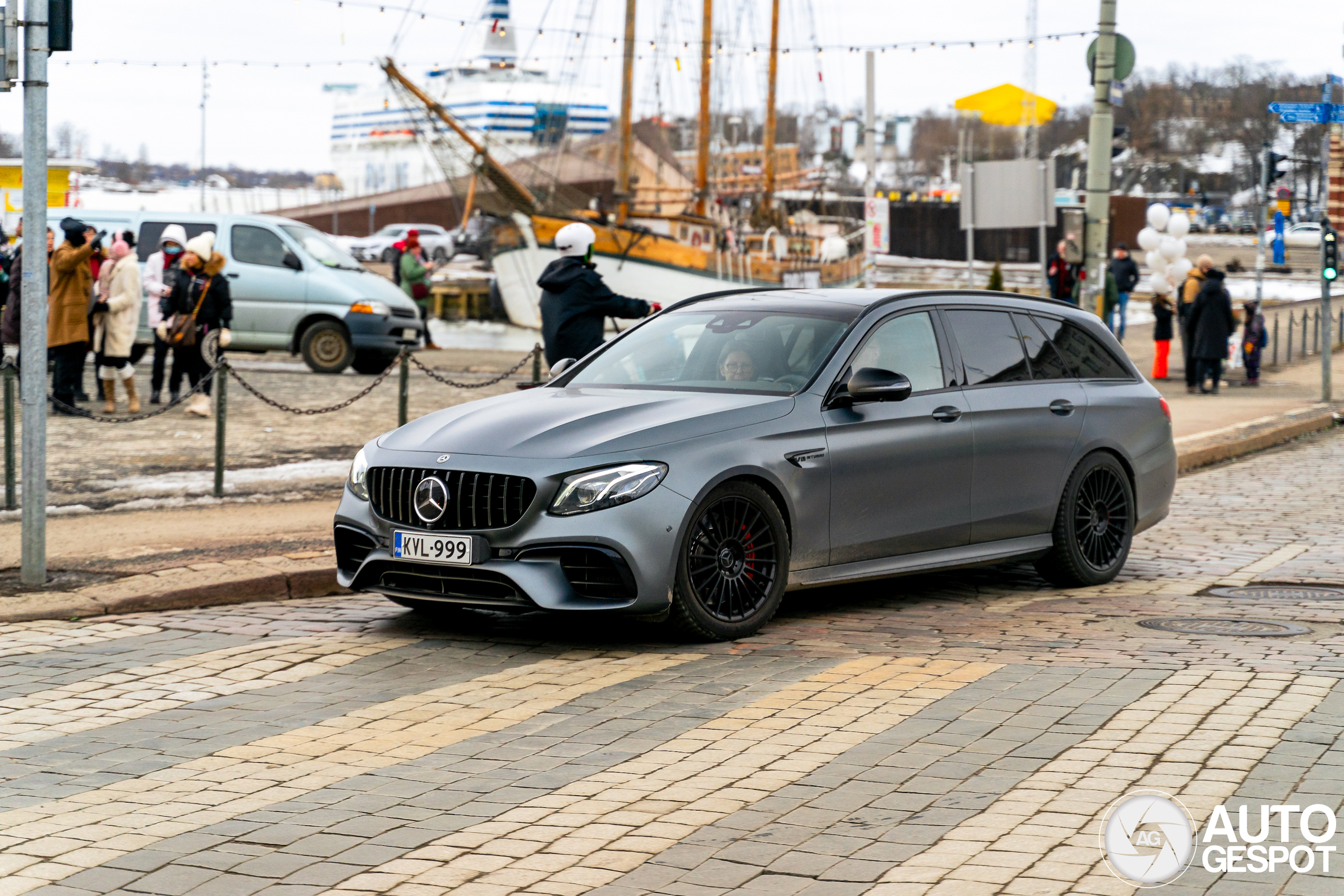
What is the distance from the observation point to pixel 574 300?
11539 mm

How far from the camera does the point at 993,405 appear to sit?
8523 mm

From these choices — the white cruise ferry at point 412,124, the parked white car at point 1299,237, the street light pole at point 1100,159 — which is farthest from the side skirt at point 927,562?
the white cruise ferry at point 412,124

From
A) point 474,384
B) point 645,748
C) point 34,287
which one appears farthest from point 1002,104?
point 645,748

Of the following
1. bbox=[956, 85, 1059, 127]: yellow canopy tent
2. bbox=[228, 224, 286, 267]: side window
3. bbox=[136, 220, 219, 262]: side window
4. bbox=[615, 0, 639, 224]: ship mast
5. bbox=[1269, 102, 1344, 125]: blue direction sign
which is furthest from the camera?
bbox=[956, 85, 1059, 127]: yellow canopy tent

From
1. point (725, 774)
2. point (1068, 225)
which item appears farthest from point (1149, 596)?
point (1068, 225)

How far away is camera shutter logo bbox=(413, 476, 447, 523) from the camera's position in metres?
7.04

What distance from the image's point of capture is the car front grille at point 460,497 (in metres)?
6.91

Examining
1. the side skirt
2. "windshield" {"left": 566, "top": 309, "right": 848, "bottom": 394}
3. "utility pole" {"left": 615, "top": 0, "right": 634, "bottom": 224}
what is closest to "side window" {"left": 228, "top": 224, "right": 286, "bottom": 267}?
"windshield" {"left": 566, "top": 309, "right": 848, "bottom": 394}

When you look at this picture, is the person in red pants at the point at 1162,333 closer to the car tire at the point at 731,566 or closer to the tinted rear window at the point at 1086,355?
the tinted rear window at the point at 1086,355

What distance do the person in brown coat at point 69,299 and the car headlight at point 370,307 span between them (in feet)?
22.1

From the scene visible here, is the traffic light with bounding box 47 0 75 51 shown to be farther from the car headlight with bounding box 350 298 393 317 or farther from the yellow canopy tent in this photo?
the yellow canopy tent

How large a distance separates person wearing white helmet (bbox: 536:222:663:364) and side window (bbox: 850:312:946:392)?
3.31m

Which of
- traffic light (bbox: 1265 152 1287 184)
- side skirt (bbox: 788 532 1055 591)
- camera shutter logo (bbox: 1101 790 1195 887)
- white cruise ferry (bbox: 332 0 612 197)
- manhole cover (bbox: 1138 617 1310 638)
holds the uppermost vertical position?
white cruise ferry (bbox: 332 0 612 197)

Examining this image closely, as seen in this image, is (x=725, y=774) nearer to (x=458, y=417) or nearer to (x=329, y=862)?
(x=329, y=862)
